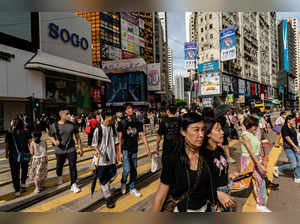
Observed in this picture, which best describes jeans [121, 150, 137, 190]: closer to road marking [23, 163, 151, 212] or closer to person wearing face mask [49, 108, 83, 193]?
road marking [23, 163, 151, 212]

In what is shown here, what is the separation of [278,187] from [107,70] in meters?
47.8

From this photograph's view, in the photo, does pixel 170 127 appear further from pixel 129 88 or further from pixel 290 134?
pixel 129 88

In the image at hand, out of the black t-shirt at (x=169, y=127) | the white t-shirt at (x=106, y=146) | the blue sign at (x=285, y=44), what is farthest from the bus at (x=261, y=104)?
the blue sign at (x=285, y=44)

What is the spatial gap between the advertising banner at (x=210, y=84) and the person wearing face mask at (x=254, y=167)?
1427 inches

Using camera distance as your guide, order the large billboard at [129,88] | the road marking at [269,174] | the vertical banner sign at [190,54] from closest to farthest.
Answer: the road marking at [269,174] → the vertical banner sign at [190,54] → the large billboard at [129,88]

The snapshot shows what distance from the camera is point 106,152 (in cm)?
383

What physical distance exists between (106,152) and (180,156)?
2.36 meters

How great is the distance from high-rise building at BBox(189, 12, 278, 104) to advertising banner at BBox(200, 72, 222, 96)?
13.5 feet

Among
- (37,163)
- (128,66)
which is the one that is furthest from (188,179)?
(128,66)

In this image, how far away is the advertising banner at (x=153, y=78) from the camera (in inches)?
1982

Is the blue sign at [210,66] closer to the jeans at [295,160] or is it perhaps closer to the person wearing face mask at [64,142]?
the jeans at [295,160]

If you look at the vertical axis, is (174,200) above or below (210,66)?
below

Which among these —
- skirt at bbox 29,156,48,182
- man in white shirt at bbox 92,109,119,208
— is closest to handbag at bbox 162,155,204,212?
man in white shirt at bbox 92,109,119,208

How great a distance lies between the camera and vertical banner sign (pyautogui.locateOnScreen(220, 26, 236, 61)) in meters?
34.0
